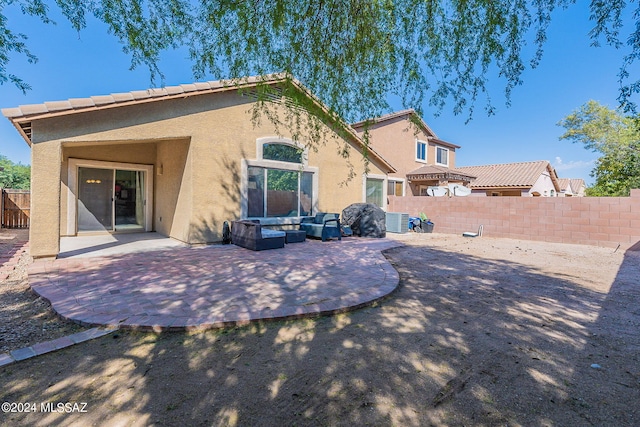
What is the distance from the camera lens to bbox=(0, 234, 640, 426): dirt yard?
223 centimetres

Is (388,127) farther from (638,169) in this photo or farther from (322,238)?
(638,169)

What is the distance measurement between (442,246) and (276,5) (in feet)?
30.0

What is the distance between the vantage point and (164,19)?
4.45 meters

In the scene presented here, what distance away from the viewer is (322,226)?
35.0ft

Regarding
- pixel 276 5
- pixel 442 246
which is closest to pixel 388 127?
pixel 442 246

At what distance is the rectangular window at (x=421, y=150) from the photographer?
21797 mm

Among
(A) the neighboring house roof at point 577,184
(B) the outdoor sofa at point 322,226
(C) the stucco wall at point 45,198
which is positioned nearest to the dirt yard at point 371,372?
(C) the stucco wall at point 45,198

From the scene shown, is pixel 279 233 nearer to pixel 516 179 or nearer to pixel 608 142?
pixel 516 179

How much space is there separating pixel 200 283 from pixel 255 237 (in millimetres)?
3216

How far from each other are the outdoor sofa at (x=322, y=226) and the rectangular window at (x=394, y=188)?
7.91 m

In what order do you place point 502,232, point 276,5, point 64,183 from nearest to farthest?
point 276,5
point 64,183
point 502,232

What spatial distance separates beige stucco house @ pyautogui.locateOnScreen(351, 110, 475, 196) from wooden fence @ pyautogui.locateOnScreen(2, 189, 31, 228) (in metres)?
17.8

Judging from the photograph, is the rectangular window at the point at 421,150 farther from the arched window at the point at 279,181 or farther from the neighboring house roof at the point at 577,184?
the neighboring house roof at the point at 577,184

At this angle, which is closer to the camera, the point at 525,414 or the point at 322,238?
the point at 525,414
